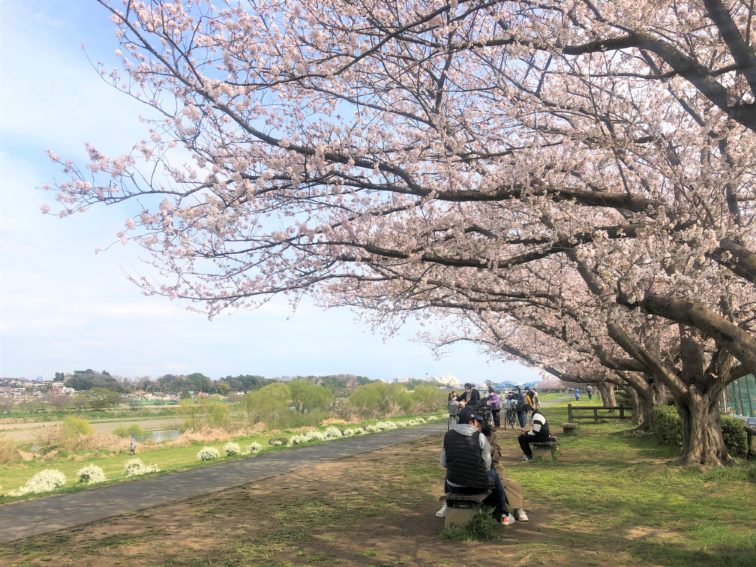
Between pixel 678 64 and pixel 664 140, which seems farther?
pixel 664 140

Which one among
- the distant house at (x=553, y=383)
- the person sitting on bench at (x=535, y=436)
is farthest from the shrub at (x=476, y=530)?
the distant house at (x=553, y=383)

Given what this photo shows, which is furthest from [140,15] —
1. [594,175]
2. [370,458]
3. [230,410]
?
[230,410]

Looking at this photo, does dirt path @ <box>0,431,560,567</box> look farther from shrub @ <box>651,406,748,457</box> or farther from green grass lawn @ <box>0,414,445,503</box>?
shrub @ <box>651,406,748,457</box>

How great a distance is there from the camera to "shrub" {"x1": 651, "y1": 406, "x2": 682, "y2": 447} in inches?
512

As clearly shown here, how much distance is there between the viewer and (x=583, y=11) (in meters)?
5.48

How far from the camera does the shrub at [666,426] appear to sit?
42.7 feet

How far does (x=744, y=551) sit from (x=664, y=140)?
4853 mm

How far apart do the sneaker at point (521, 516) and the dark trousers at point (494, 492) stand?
30 centimetres

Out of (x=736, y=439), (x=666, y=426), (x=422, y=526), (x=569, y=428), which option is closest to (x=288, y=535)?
(x=422, y=526)

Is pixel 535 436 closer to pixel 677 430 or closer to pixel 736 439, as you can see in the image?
pixel 677 430

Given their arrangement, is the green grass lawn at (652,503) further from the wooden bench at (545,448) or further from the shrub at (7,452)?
the shrub at (7,452)

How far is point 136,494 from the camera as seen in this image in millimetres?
9062

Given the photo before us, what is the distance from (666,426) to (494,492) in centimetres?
953

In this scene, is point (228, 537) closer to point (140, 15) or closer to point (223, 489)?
point (223, 489)
